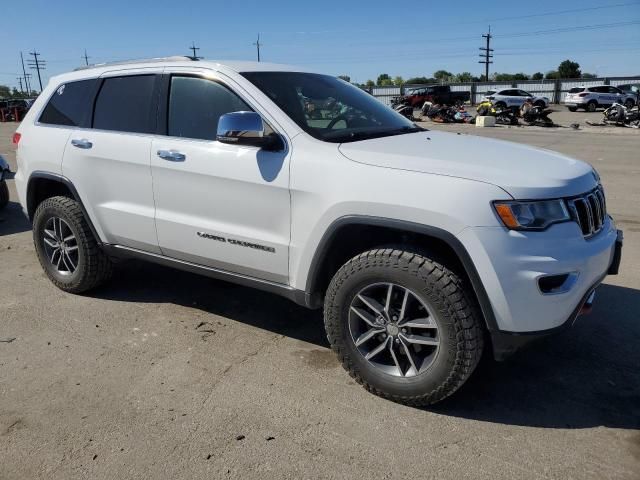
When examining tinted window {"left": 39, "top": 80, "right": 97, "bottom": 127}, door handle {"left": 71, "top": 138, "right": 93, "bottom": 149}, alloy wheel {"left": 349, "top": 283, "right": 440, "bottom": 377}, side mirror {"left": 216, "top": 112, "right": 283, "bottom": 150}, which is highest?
tinted window {"left": 39, "top": 80, "right": 97, "bottom": 127}

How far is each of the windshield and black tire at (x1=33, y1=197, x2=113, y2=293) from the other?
191 centimetres

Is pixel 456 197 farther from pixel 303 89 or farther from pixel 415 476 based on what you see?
pixel 303 89

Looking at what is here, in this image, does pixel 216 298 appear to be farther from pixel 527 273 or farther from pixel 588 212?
pixel 588 212

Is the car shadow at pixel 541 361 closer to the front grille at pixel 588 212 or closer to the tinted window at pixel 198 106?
the front grille at pixel 588 212

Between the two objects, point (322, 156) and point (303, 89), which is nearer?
point (322, 156)

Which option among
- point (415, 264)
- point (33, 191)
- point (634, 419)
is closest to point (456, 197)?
point (415, 264)

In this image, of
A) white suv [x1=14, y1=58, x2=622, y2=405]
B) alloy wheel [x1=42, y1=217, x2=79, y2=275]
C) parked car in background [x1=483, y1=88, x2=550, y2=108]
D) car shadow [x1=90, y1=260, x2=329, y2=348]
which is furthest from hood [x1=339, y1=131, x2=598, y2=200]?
parked car in background [x1=483, y1=88, x2=550, y2=108]

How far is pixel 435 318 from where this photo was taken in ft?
9.25

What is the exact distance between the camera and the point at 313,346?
12.4 ft

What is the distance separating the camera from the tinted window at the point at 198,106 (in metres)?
3.57

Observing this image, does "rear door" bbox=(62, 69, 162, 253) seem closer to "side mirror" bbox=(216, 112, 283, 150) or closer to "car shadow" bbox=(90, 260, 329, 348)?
"car shadow" bbox=(90, 260, 329, 348)

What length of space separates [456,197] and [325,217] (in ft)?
2.43

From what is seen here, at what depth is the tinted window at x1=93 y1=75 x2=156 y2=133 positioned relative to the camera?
156 inches

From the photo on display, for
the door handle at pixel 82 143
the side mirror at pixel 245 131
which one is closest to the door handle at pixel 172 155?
the side mirror at pixel 245 131
